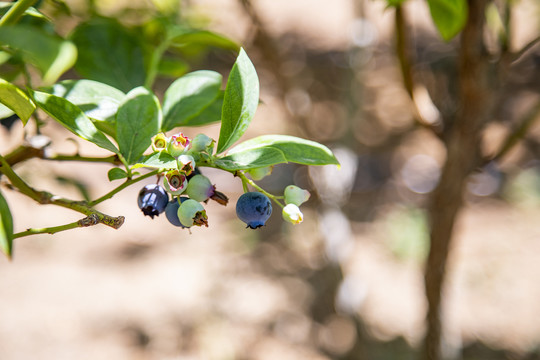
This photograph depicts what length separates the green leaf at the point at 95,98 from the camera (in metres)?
0.52

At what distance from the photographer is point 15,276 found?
246 cm

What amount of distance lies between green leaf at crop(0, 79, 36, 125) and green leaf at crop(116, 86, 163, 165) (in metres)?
0.08

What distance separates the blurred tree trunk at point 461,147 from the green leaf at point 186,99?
50 cm

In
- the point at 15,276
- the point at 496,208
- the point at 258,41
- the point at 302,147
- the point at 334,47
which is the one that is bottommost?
the point at 496,208

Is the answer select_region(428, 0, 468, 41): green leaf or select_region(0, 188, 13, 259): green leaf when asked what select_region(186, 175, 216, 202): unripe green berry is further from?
select_region(428, 0, 468, 41): green leaf

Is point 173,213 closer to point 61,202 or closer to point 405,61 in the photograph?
point 61,202

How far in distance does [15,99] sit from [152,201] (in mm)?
156

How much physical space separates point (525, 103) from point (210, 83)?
11.3 feet

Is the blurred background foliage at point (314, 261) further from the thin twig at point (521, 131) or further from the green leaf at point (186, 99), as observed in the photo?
the green leaf at point (186, 99)

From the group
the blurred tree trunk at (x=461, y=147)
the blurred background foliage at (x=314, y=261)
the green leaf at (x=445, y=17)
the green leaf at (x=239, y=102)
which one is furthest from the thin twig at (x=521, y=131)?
the green leaf at (x=239, y=102)

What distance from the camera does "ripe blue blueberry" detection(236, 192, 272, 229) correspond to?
51cm

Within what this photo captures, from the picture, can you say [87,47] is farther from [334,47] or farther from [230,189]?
[334,47]

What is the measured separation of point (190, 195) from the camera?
48 centimetres

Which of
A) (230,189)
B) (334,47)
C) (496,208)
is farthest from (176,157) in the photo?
(334,47)
